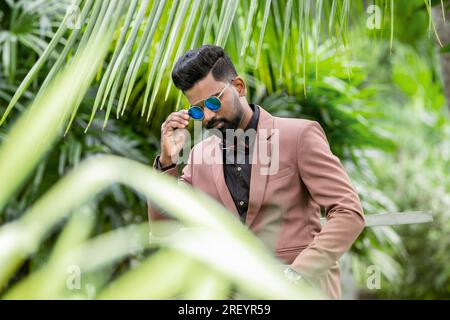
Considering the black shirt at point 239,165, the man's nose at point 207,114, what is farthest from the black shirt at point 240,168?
the man's nose at point 207,114

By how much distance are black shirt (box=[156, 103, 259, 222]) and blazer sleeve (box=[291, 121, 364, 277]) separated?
145 mm

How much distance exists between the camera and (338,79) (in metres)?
5.07

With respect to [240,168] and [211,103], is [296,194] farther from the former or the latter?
[211,103]

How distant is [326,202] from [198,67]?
17.9 inches

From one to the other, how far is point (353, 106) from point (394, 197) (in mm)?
4246

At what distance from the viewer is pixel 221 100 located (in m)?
1.88

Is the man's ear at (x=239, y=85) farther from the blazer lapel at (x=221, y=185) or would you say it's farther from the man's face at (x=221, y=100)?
the blazer lapel at (x=221, y=185)

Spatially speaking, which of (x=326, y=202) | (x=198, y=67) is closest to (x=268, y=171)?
(x=326, y=202)

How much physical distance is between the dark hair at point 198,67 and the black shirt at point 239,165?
0.49ft

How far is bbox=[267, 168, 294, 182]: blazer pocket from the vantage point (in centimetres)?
180

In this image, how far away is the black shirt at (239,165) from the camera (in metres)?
1.87

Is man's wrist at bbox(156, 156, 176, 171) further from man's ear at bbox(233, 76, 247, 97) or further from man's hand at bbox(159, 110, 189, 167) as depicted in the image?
man's ear at bbox(233, 76, 247, 97)

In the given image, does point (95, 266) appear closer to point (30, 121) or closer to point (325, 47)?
point (30, 121)
